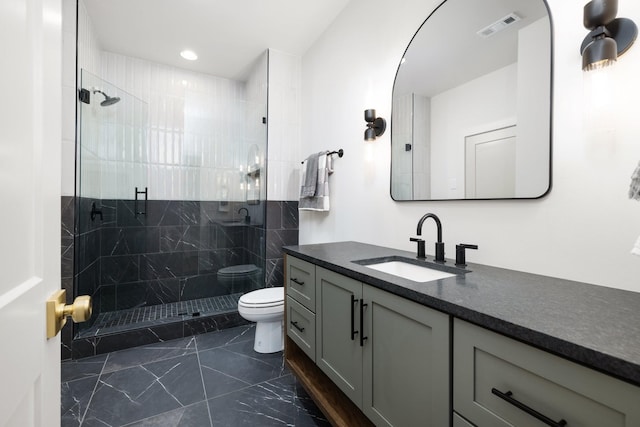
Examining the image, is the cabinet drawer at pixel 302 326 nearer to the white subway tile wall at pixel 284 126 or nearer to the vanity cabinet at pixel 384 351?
the vanity cabinet at pixel 384 351

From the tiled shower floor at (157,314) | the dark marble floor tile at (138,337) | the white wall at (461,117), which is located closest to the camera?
the white wall at (461,117)

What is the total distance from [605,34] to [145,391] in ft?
9.05

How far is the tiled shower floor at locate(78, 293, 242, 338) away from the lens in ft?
7.76

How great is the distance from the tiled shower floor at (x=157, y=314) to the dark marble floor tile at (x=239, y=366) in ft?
1.78

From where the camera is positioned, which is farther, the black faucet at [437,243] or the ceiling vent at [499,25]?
the black faucet at [437,243]

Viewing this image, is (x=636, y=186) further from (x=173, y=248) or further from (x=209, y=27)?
(x=173, y=248)

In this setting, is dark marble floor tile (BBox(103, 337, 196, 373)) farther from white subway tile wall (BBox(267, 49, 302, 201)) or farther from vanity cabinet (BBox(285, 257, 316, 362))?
white subway tile wall (BBox(267, 49, 302, 201))

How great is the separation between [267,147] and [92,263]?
1.88m

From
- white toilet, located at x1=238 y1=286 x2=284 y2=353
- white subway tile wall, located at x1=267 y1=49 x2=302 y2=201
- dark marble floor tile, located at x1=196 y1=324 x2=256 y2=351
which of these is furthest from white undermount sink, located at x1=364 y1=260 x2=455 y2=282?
white subway tile wall, located at x1=267 y1=49 x2=302 y2=201

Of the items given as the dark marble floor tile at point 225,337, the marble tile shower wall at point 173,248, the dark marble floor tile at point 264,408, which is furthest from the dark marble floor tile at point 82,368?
the dark marble floor tile at point 264,408

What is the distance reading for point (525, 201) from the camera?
117 cm

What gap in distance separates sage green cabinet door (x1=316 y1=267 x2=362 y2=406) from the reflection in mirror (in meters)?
0.72

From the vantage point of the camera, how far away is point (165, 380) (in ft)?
6.14

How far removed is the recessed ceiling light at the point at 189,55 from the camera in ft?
9.48
